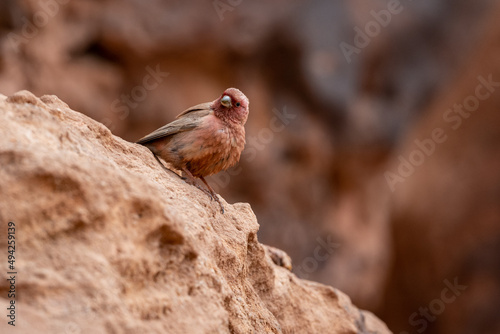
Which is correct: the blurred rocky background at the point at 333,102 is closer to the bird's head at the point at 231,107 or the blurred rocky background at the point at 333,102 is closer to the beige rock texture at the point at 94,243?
the bird's head at the point at 231,107

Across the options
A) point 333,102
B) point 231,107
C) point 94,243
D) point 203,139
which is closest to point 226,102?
point 231,107

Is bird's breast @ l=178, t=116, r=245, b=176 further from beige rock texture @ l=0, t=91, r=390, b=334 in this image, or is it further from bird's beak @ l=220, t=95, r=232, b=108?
beige rock texture @ l=0, t=91, r=390, b=334

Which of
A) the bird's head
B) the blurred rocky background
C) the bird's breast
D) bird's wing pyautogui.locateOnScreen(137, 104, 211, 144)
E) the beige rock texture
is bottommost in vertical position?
the beige rock texture

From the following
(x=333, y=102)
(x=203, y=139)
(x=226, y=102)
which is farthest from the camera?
(x=333, y=102)

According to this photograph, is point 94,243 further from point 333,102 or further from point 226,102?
point 333,102

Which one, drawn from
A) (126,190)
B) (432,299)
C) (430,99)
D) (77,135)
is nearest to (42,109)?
(77,135)

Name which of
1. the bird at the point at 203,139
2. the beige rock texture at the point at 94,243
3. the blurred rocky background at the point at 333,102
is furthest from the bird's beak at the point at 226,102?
the blurred rocky background at the point at 333,102

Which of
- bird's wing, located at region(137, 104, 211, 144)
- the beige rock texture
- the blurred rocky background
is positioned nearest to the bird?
bird's wing, located at region(137, 104, 211, 144)
